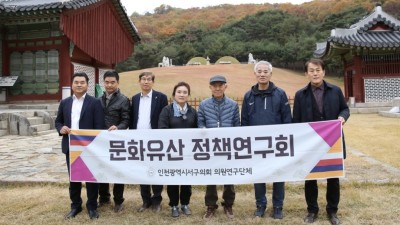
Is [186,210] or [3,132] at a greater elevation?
[3,132]

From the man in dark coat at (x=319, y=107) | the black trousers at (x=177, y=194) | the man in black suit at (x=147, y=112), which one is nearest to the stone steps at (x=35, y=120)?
the man in black suit at (x=147, y=112)

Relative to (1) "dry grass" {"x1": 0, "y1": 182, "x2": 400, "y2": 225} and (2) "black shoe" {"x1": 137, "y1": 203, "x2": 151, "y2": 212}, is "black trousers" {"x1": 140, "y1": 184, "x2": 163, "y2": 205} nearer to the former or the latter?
(2) "black shoe" {"x1": 137, "y1": 203, "x2": 151, "y2": 212}

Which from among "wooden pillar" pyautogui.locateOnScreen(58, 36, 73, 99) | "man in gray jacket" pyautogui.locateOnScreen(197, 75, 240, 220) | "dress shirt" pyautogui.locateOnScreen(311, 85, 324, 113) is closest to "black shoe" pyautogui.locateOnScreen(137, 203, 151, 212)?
"man in gray jacket" pyautogui.locateOnScreen(197, 75, 240, 220)

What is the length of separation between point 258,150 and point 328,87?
41.1 inches

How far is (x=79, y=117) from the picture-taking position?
401 centimetres

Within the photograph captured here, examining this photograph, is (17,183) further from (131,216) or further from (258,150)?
(258,150)

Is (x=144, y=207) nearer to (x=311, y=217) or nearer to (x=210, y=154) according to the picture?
(x=210, y=154)

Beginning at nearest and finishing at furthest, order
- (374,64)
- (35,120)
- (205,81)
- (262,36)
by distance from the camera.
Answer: (35,120) < (374,64) < (205,81) < (262,36)

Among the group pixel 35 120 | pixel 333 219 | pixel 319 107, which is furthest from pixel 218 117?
pixel 35 120

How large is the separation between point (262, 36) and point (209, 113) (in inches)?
2557

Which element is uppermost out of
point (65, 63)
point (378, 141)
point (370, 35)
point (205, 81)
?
point (370, 35)

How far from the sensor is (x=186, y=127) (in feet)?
13.0

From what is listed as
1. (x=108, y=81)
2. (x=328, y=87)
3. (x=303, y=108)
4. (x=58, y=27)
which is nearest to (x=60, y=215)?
(x=108, y=81)

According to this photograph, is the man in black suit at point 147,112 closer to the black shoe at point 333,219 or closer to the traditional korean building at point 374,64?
the black shoe at point 333,219
